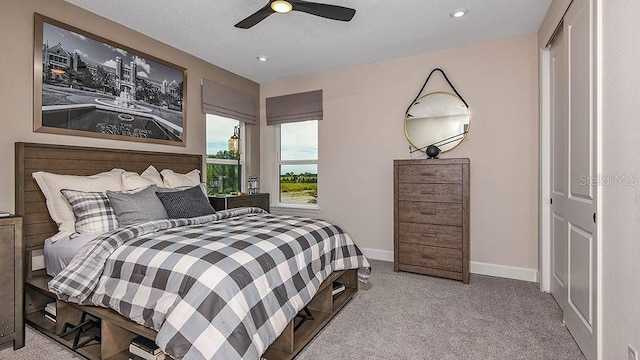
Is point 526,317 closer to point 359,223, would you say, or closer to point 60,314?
point 359,223

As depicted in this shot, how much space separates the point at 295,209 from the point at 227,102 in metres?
1.79

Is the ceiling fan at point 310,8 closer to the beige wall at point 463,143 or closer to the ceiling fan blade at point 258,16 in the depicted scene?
the ceiling fan blade at point 258,16

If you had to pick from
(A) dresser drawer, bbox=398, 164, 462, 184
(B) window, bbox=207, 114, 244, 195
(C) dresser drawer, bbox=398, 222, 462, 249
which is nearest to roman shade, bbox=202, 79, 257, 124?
(B) window, bbox=207, 114, 244, 195

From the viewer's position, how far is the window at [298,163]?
445 cm

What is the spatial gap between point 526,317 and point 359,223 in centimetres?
208

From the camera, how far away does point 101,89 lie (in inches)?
108

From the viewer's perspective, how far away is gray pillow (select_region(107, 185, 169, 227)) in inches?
88.7

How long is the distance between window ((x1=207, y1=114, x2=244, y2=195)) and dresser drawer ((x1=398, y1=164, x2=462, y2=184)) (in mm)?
2389

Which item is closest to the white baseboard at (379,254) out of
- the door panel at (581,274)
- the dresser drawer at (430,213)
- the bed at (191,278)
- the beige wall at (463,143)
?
the beige wall at (463,143)

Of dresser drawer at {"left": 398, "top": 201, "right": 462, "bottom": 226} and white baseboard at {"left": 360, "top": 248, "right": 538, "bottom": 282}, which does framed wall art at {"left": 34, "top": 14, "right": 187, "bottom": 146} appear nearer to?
dresser drawer at {"left": 398, "top": 201, "right": 462, "bottom": 226}

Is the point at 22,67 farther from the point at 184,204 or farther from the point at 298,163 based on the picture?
the point at 298,163

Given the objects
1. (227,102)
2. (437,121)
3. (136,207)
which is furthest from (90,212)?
(437,121)

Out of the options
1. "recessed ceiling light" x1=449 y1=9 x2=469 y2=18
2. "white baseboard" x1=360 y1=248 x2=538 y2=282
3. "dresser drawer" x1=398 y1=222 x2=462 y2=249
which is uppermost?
"recessed ceiling light" x1=449 y1=9 x2=469 y2=18

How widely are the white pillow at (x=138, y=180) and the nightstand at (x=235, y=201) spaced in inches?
31.6
